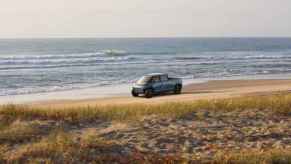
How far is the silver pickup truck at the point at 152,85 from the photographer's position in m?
31.0

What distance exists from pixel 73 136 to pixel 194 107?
5034 millimetres

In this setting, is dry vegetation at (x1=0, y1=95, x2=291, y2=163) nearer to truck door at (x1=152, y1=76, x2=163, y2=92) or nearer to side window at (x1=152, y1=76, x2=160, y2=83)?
truck door at (x1=152, y1=76, x2=163, y2=92)

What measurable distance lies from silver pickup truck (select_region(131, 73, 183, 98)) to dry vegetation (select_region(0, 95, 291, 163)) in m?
13.4

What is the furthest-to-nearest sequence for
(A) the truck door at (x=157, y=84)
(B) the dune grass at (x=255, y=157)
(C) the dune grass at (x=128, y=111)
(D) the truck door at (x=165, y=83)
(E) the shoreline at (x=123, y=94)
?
(D) the truck door at (x=165, y=83) → (A) the truck door at (x=157, y=84) → (E) the shoreline at (x=123, y=94) → (C) the dune grass at (x=128, y=111) → (B) the dune grass at (x=255, y=157)

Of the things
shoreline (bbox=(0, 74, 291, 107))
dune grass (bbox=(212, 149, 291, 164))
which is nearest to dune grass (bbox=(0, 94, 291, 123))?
dune grass (bbox=(212, 149, 291, 164))

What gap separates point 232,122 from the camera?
596 inches

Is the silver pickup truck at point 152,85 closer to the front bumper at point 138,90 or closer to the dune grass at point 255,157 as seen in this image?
the front bumper at point 138,90

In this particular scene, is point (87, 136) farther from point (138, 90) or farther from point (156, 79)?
point (156, 79)

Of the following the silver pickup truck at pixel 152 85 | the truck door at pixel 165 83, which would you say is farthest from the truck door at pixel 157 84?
the truck door at pixel 165 83

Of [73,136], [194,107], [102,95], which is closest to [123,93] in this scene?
[102,95]

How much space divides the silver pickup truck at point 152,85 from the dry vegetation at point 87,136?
13368mm

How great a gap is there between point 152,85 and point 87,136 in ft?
59.9

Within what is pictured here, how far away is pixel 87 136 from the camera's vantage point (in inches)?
513

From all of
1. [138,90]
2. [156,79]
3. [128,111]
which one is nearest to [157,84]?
[156,79]
